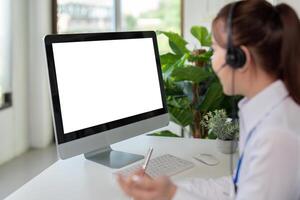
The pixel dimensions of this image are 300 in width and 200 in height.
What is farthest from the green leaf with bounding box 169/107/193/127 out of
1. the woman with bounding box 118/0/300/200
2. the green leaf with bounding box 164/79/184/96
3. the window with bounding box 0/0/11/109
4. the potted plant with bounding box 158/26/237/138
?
the window with bounding box 0/0/11/109

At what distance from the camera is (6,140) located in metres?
3.73

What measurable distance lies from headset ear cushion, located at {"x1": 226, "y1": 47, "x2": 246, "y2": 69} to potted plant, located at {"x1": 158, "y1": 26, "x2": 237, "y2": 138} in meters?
1.15

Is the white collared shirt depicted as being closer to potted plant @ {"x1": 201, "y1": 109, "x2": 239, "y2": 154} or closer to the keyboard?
the keyboard

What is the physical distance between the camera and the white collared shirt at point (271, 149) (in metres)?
0.87

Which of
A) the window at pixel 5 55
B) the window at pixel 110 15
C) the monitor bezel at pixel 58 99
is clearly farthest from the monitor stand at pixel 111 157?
the window at pixel 110 15

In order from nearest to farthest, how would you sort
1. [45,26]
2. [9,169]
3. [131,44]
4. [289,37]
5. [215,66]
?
[289,37]
[215,66]
[131,44]
[9,169]
[45,26]

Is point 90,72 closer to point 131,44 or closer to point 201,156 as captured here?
point 131,44

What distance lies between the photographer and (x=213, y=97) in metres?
2.17

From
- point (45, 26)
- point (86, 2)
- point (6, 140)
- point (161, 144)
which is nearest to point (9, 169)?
point (6, 140)

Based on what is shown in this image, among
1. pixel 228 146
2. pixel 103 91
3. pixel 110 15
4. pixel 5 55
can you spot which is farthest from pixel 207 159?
pixel 110 15

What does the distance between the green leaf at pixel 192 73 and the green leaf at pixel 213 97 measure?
0.25 feet

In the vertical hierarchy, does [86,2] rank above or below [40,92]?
above

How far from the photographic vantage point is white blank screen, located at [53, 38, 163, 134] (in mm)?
1393

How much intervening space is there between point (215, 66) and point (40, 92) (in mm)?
3229
